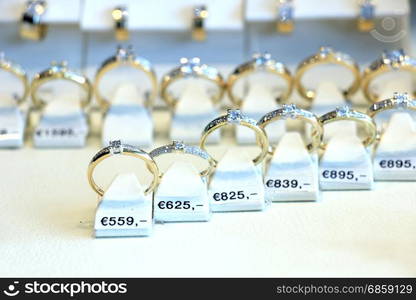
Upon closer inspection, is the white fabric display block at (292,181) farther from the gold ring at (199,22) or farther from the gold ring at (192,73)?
the gold ring at (199,22)

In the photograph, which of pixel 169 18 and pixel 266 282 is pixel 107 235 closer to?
pixel 266 282

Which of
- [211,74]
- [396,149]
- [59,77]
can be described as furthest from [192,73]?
[396,149]

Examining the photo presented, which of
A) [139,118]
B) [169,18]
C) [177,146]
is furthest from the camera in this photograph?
[169,18]

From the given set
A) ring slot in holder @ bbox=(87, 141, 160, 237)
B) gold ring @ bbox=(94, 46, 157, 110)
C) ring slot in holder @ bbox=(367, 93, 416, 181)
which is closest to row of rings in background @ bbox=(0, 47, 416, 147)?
gold ring @ bbox=(94, 46, 157, 110)

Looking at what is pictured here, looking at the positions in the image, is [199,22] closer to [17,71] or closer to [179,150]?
[17,71]

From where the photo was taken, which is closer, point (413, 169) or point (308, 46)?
point (413, 169)

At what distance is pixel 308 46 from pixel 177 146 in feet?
1.30

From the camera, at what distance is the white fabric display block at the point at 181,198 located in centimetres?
101

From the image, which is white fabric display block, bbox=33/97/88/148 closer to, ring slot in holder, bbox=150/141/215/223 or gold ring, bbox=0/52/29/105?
gold ring, bbox=0/52/29/105

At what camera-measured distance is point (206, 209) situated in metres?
1.02

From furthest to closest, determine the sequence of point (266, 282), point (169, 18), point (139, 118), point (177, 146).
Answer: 1. point (169, 18)
2. point (139, 118)
3. point (177, 146)
4. point (266, 282)

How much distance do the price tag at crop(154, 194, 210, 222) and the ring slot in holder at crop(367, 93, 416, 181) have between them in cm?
20

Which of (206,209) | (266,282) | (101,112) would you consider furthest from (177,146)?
(101,112)

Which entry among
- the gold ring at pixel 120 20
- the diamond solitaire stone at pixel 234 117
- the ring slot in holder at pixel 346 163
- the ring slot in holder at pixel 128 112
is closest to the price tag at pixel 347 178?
the ring slot in holder at pixel 346 163
